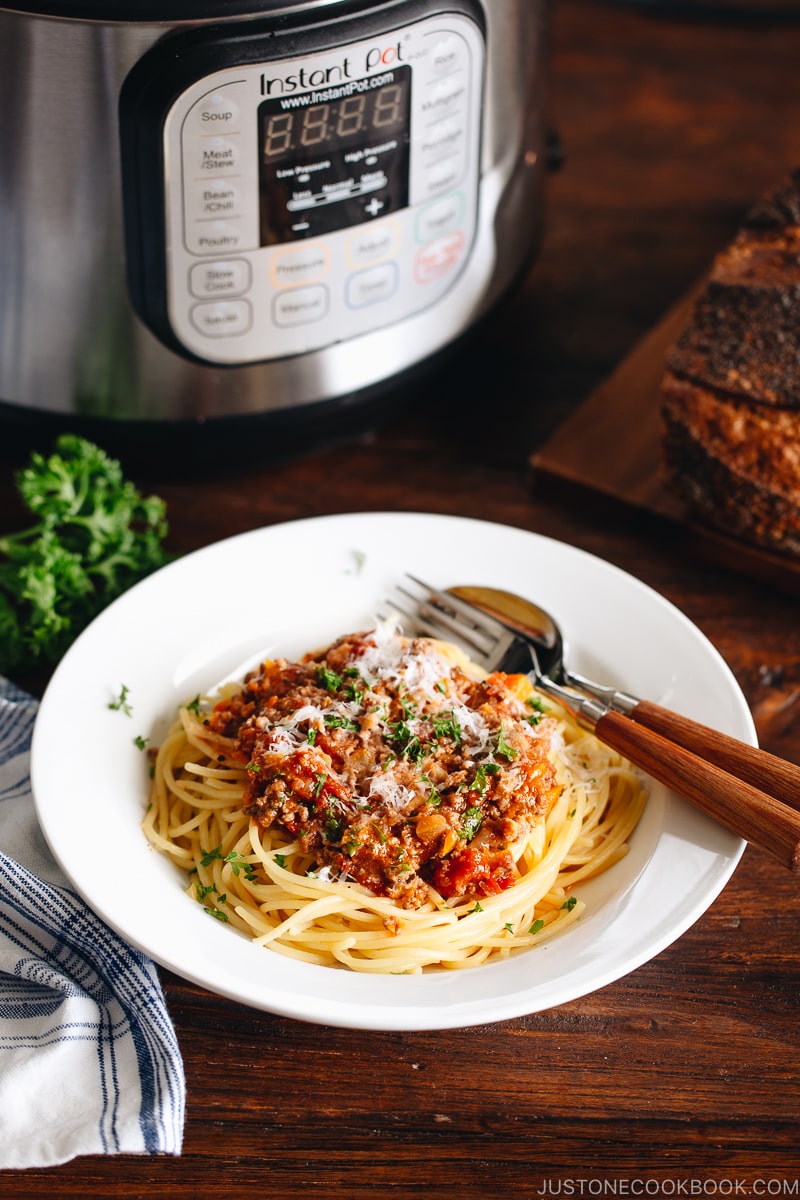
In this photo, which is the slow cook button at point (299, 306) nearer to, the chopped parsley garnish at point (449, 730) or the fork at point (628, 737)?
the fork at point (628, 737)

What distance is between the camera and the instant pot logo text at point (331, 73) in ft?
5.57

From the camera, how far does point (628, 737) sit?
158 cm

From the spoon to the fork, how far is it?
0.05ft

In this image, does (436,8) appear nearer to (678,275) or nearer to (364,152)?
(364,152)

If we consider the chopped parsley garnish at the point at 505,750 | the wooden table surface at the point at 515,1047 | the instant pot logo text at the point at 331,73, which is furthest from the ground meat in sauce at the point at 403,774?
the instant pot logo text at the point at 331,73

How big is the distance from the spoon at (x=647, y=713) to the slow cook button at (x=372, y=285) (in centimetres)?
50

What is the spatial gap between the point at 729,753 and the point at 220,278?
40.2 inches

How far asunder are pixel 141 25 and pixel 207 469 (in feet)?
2.79

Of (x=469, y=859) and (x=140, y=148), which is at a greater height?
(x=140, y=148)

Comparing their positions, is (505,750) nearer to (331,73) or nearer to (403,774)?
(403,774)

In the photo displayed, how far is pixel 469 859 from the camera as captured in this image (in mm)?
1502

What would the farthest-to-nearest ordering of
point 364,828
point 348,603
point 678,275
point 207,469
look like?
point 678,275, point 207,469, point 348,603, point 364,828

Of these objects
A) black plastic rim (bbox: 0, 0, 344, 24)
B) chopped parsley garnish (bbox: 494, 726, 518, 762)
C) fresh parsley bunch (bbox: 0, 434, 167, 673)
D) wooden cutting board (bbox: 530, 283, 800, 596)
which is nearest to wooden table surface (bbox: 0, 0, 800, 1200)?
wooden cutting board (bbox: 530, 283, 800, 596)

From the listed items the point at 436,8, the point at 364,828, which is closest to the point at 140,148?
the point at 436,8
